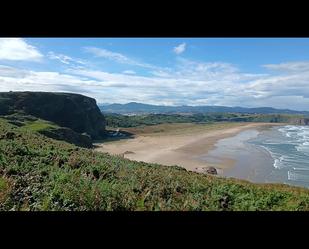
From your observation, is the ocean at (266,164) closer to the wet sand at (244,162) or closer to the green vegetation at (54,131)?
the wet sand at (244,162)

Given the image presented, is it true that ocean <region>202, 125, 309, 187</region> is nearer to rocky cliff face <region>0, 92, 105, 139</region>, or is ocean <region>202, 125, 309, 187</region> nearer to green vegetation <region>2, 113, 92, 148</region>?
green vegetation <region>2, 113, 92, 148</region>

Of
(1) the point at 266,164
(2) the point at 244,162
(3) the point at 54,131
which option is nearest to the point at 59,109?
(3) the point at 54,131

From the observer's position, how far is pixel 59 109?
80000 mm

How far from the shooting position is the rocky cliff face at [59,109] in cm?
7325

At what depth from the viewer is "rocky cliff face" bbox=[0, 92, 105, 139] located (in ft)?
240

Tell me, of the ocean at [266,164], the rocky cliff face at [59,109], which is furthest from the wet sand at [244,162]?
the rocky cliff face at [59,109]

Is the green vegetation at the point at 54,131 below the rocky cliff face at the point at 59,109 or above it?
below

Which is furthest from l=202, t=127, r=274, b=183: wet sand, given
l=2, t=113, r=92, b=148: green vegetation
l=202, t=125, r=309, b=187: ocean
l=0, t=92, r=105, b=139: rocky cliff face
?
l=0, t=92, r=105, b=139: rocky cliff face

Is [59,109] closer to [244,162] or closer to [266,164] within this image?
[244,162]

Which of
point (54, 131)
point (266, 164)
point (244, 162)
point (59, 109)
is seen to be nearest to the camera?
point (266, 164)

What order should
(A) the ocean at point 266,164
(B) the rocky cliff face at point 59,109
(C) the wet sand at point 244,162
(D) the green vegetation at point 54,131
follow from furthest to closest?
(B) the rocky cliff face at point 59,109, (D) the green vegetation at point 54,131, (C) the wet sand at point 244,162, (A) the ocean at point 266,164
